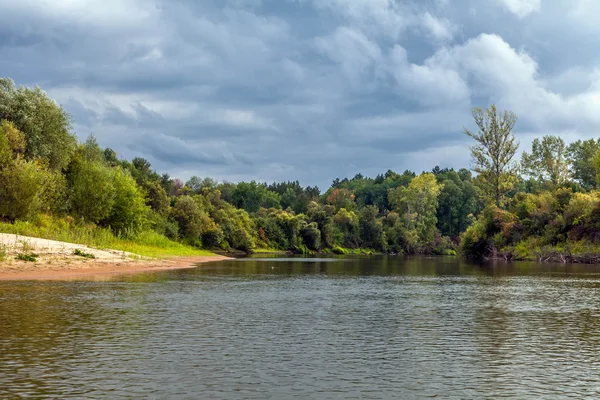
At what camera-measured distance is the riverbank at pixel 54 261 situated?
4847 centimetres

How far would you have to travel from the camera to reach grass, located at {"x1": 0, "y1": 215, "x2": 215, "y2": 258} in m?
66.6

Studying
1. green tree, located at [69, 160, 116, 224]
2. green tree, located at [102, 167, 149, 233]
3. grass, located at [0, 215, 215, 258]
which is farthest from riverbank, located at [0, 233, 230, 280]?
green tree, located at [102, 167, 149, 233]

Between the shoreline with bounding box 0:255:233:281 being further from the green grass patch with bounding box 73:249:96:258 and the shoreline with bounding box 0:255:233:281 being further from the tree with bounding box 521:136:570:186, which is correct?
the tree with bounding box 521:136:570:186

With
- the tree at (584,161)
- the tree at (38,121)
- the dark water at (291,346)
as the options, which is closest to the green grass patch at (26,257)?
the dark water at (291,346)

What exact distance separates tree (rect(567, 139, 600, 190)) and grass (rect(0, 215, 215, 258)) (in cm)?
11331

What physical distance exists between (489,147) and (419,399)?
115481 millimetres

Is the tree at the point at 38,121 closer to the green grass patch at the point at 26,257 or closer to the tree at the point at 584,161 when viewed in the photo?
the green grass patch at the point at 26,257

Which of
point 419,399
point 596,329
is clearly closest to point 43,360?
point 419,399

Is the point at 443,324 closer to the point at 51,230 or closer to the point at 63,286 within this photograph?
the point at 63,286

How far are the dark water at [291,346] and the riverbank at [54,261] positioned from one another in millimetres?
12240

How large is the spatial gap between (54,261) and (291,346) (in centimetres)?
3992

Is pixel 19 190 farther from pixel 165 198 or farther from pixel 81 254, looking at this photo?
pixel 165 198

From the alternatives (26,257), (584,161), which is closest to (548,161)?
(584,161)

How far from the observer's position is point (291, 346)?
2042 cm
